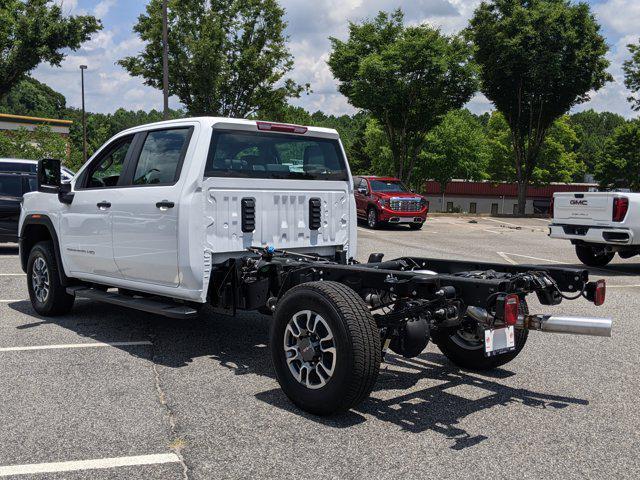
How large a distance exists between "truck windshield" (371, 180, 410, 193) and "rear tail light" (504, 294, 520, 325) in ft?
61.4

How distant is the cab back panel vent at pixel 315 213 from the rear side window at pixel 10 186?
375 inches

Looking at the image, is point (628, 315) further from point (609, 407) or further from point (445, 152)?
point (445, 152)

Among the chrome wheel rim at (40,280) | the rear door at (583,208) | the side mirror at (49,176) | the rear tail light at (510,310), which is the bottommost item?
the chrome wheel rim at (40,280)

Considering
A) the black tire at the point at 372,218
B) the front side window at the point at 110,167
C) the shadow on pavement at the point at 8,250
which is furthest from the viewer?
the black tire at the point at 372,218

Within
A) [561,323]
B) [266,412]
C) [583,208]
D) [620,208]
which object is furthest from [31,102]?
[561,323]

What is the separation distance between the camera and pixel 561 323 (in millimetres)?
4020

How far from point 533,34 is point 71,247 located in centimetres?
2898

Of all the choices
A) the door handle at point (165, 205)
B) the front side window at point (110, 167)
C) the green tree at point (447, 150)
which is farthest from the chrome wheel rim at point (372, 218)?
the green tree at point (447, 150)

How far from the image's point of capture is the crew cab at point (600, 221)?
1128cm

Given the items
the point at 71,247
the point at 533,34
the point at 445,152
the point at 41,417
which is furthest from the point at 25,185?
the point at 445,152

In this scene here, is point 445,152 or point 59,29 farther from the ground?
point 59,29

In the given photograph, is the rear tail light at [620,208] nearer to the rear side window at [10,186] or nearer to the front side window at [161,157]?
the front side window at [161,157]

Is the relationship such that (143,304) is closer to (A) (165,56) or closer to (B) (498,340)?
(B) (498,340)

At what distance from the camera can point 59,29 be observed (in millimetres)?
26078
